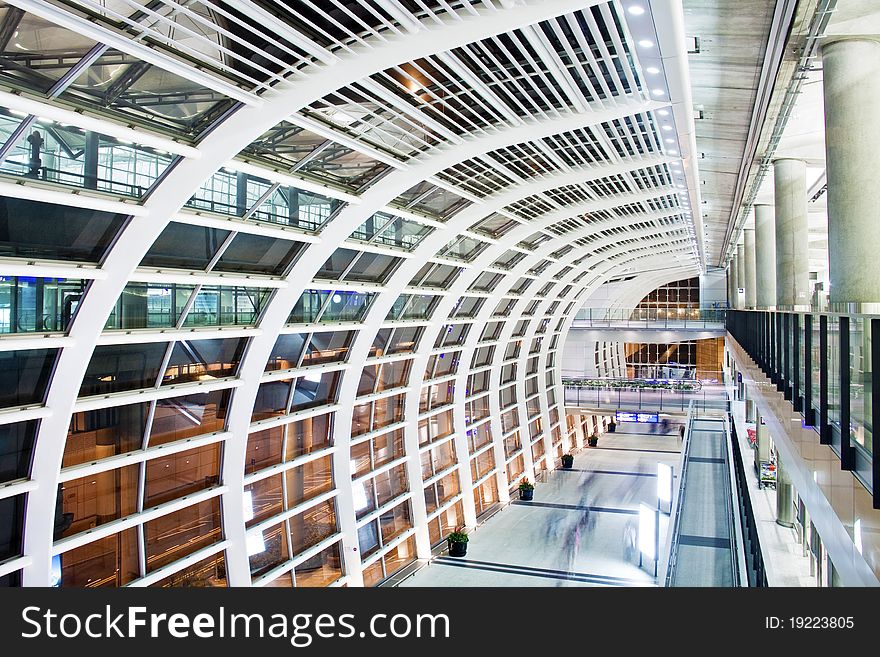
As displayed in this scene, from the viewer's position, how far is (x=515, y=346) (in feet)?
108

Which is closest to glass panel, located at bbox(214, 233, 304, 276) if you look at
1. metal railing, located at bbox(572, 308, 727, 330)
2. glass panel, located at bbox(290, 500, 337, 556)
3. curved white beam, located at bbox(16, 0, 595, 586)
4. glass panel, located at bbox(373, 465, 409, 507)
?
curved white beam, located at bbox(16, 0, 595, 586)

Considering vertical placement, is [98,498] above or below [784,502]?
above

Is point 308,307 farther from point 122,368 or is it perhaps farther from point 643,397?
point 643,397

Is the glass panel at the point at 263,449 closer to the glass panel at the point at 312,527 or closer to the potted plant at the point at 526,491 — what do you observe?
the glass panel at the point at 312,527

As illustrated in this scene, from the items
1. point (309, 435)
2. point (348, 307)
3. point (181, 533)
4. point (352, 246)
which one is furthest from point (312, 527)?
point (352, 246)

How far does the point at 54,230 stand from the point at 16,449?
3226 mm

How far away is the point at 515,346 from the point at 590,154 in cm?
1903

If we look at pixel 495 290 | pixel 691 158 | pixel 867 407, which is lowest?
pixel 867 407

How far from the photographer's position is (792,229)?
1741 centimetres

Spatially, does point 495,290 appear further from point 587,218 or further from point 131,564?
point 131,564

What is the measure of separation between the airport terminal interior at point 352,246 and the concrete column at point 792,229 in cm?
10

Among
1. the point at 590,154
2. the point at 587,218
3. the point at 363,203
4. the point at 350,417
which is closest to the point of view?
the point at 363,203

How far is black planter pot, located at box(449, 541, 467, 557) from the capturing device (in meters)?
22.3

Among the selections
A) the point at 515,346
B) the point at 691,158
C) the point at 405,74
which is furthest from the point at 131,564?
the point at 515,346
